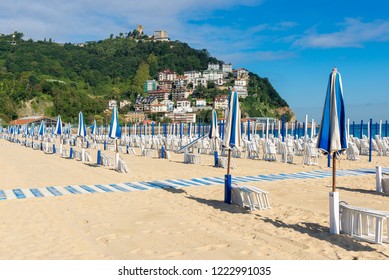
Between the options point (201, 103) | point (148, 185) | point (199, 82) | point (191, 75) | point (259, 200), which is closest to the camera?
point (259, 200)

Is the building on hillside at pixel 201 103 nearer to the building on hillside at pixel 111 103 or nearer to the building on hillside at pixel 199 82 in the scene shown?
the building on hillside at pixel 199 82

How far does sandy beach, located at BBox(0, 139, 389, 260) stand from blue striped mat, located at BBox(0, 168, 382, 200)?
49 cm

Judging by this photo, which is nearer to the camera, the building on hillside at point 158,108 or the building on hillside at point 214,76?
the building on hillside at point 158,108

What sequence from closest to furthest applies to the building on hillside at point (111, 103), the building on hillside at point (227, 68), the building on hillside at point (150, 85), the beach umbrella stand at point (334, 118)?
the beach umbrella stand at point (334, 118) < the building on hillside at point (111, 103) < the building on hillside at point (150, 85) < the building on hillside at point (227, 68)

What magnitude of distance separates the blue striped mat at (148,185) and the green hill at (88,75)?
78795 mm

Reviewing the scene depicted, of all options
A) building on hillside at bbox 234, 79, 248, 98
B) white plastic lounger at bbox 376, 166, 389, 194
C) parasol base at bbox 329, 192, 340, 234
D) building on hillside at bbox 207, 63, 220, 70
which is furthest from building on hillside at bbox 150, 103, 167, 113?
parasol base at bbox 329, 192, 340, 234

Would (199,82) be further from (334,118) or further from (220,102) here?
(334,118)

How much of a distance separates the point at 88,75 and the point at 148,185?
12295 centimetres

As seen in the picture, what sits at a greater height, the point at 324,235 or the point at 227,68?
the point at 227,68

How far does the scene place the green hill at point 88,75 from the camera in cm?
8950

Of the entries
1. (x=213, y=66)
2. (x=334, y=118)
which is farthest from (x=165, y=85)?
(x=334, y=118)

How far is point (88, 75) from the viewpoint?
12675cm

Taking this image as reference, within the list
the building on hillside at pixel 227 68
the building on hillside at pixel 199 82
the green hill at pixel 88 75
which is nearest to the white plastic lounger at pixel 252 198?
the green hill at pixel 88 75
